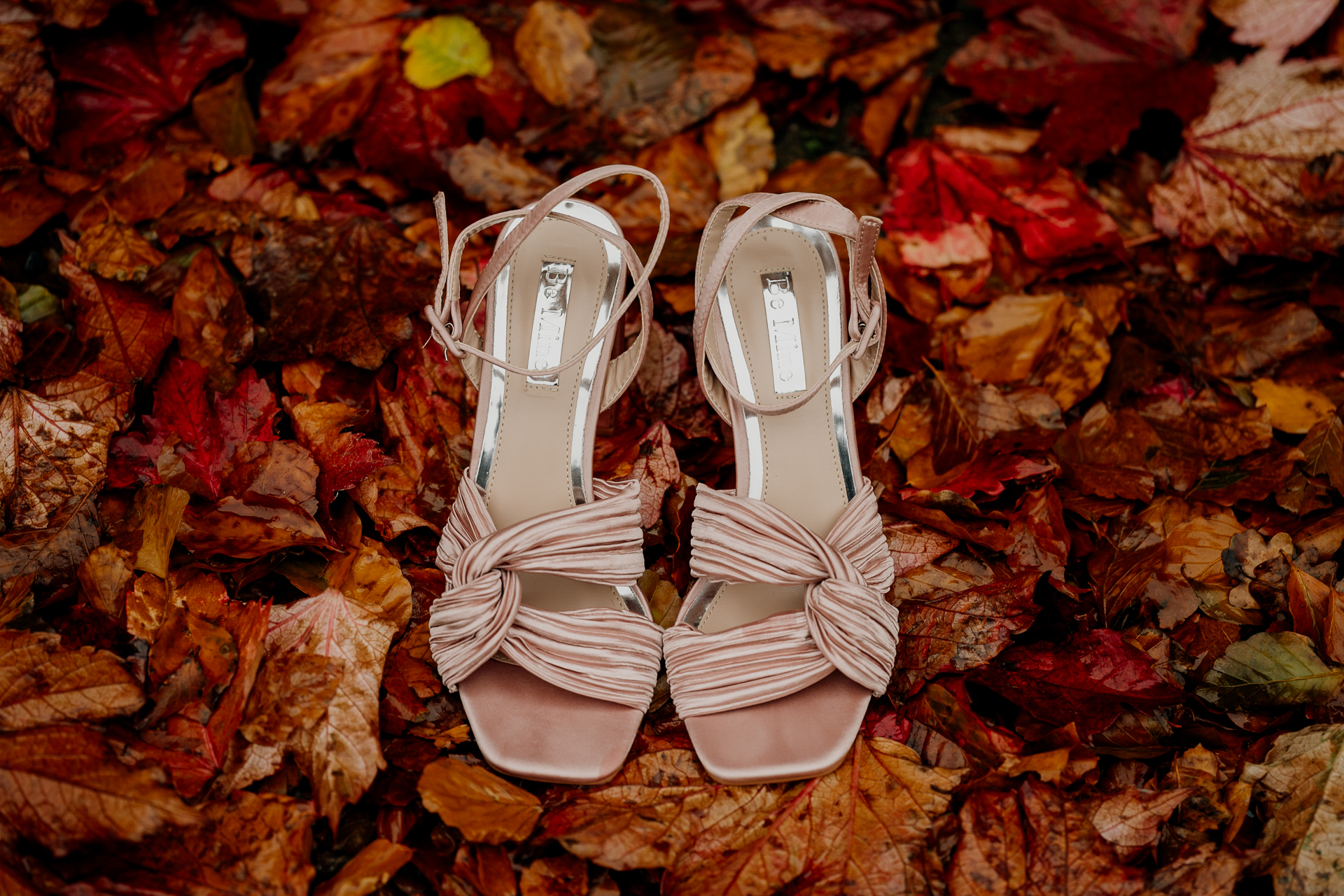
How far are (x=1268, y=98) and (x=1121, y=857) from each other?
57.8 inches

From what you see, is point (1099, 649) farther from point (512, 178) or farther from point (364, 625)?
point (512, 178)

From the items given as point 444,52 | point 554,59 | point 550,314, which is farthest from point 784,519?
point 444,52

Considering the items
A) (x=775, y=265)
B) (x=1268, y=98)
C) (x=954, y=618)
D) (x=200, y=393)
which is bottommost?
(x=954, y=618)

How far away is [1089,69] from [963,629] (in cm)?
121

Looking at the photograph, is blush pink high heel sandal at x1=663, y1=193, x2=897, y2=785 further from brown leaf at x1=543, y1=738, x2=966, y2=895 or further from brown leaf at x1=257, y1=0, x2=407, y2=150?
brown leaf at x1=257, y1=0, x2=407, y2=150

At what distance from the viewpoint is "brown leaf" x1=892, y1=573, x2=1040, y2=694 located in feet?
4.14

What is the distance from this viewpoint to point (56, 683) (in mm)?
1097

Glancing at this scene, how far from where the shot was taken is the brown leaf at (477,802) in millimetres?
1064

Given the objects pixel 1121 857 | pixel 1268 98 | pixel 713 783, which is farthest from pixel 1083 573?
pixel 1268 98

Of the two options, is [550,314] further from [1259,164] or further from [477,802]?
[1259,164]

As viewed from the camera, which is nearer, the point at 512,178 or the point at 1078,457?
the point at 1078,457

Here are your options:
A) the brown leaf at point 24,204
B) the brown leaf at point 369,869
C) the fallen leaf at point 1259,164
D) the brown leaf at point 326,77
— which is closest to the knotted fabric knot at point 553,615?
the brown leaf at point 369,869

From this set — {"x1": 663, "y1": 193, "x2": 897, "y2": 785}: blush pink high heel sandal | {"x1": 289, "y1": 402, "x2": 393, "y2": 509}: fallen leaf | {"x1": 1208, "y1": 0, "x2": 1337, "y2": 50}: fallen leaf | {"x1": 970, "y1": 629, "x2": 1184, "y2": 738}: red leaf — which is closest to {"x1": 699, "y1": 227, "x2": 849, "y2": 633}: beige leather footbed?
{"x1": 663, "y1": 193, "x2": 897, "y2": 785}: blush pink high heel sandal

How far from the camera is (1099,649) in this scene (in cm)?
124
